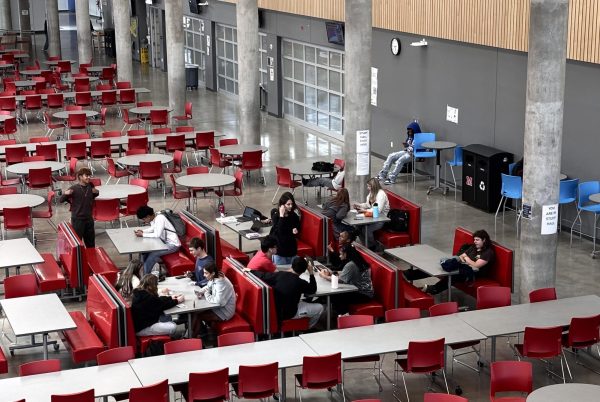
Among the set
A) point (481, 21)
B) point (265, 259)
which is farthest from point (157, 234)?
point (481, 21)

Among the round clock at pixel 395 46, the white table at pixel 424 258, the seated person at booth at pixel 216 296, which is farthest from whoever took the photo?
the round clock at pixel 395 46

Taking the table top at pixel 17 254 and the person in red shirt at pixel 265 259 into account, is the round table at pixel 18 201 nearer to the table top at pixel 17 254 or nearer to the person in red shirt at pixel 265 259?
the table top at pixel 17 254

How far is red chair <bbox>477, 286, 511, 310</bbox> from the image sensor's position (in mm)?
12094

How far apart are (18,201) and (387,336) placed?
7931 millimetres

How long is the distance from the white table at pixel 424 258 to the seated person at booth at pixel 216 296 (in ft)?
8.89

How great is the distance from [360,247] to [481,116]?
20.8ft

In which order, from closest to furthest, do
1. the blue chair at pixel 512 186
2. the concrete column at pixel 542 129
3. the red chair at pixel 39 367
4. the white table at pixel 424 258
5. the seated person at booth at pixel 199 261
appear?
1. the red chair at pixel 39 367
2. the concrete column at pixel 542 129
3. the seated person at booth at pixel 199 261
4. the white table at pixel 424 258
5. the blue chair at pixel 512 186

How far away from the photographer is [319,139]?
24969 millimetres

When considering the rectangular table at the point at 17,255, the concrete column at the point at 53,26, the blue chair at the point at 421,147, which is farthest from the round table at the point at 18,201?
Result: the concrete column at the point at 53,26

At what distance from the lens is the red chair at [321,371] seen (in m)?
10.0

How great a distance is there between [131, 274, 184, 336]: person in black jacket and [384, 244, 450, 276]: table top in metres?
3.45

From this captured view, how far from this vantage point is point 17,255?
13625 mm

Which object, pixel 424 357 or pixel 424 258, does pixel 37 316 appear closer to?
pixel 424 357

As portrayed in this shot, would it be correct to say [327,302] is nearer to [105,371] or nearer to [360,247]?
[360,247]
